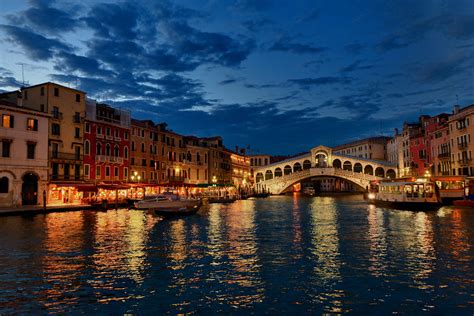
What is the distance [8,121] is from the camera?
1262 inches

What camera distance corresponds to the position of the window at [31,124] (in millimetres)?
33625

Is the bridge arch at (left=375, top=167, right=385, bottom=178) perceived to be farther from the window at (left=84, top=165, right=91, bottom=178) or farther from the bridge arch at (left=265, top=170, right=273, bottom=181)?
the window at (left=84, top=165, right=91, bottom=178)

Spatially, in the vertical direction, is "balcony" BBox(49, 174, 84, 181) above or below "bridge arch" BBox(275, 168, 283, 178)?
below

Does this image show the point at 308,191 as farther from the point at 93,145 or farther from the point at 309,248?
the point at 309,248

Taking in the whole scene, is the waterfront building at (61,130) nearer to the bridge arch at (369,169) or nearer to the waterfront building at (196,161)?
the waterfront building at (196,161)

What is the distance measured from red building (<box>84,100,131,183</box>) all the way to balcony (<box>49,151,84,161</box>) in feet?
4.23

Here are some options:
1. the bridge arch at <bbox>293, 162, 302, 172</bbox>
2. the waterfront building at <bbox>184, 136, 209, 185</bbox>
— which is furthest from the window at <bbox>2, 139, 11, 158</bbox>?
the bridge arch at <bbox>293, 162, 302, 172</bbox>

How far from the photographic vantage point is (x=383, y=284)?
1014cm

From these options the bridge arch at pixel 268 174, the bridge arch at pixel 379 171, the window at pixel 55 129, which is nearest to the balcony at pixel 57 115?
the window at pixel 55 129

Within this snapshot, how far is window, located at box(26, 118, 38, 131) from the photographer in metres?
33.6

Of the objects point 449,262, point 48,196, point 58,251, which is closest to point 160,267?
point 58,251

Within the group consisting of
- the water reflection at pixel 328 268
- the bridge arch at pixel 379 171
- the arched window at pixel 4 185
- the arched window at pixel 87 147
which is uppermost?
the arched window at pixel 87 147

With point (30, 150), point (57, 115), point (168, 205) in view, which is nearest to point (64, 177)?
point (30, 150)

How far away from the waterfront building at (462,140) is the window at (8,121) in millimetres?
45660
